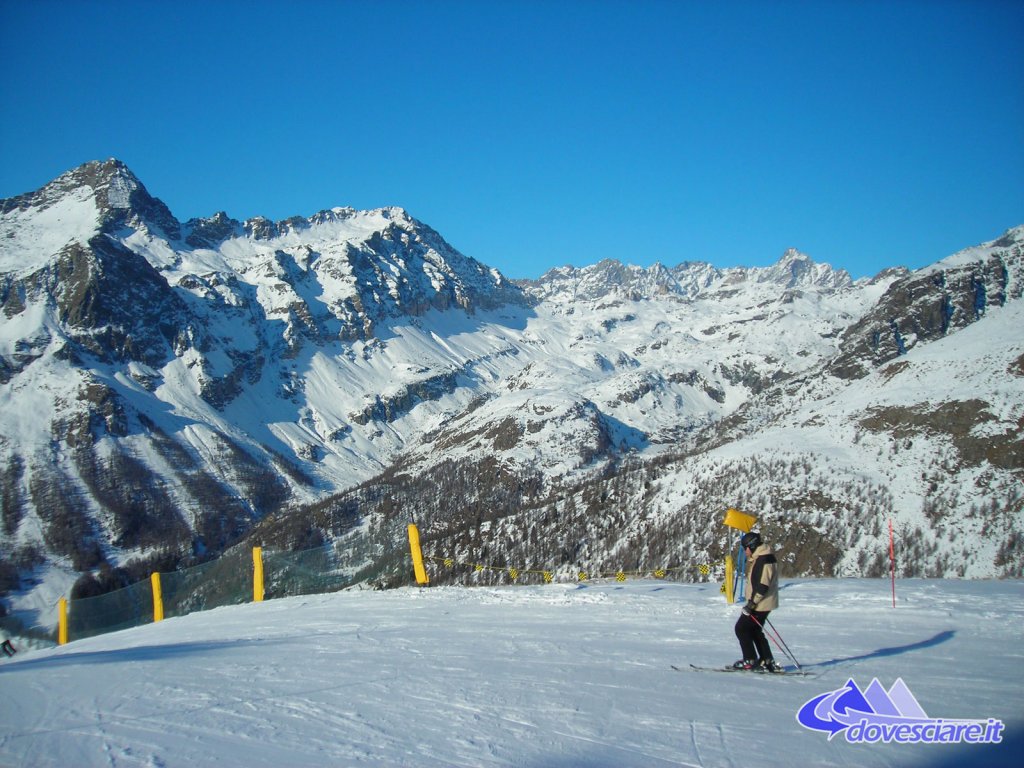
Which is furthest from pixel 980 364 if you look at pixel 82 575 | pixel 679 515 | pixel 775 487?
pixel 82 575

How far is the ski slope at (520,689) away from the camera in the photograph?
8.45m

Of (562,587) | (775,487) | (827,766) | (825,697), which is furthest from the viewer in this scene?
(775,487)

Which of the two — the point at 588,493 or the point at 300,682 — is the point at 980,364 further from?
the point at 300,682

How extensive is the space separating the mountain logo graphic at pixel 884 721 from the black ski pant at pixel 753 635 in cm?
147

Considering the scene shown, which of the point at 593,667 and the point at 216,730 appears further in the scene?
the point at 593,667

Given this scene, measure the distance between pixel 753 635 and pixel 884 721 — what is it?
271cm

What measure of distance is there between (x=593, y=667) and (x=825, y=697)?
370cm

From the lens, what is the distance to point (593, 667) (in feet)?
40.8

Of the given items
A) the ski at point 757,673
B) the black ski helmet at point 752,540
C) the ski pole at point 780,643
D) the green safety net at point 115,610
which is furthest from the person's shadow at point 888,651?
the green safety net at point 115,610

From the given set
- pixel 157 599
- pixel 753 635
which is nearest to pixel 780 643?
pixel 753 635

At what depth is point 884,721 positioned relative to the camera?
952cm

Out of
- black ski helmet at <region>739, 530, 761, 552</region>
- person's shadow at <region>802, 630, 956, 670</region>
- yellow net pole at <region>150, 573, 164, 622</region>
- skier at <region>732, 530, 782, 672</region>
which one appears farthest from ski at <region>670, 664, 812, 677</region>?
yellow net pole at <region>150, 573, 164, 622</region>

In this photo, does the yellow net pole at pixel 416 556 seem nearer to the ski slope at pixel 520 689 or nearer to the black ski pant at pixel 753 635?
the ski slope at pixel 520 689

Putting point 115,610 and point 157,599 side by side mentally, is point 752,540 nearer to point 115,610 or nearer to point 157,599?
point 157,599
